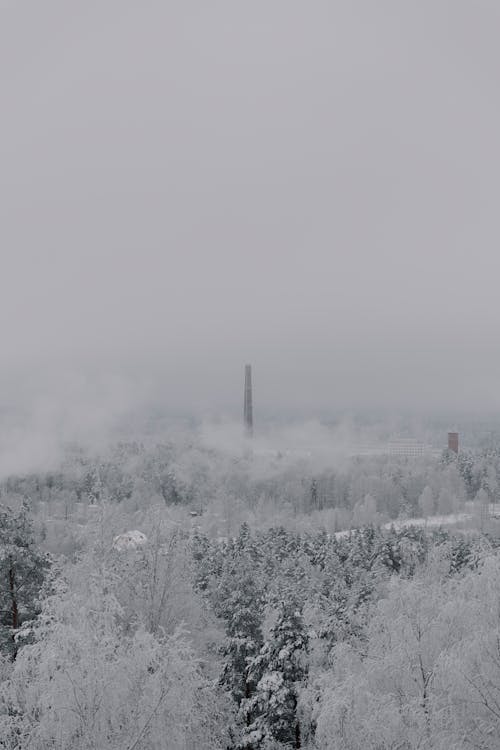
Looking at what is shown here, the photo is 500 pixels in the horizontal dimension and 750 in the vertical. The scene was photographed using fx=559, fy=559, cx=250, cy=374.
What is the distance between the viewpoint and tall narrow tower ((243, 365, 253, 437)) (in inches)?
5285

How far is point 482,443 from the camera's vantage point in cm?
18750

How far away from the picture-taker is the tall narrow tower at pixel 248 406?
134 m

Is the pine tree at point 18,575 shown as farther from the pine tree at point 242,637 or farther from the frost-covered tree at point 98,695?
the frost-covered tree at point 98,695

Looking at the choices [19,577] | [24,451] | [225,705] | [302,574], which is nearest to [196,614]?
[225,705]

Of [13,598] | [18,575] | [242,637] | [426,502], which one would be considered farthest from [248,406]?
[13,598]

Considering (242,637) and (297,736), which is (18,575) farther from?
(297,736)

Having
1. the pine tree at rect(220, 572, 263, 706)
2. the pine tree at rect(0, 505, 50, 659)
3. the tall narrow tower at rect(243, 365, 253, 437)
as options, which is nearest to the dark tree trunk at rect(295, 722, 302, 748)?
the pine tree at rect(220, 572, 263, 706)

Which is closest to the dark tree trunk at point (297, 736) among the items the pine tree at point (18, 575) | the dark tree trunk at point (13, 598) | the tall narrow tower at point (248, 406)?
the pine tree at point (18, 575)

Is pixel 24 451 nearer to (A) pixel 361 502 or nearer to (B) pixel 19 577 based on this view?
(A) pixel 361 502

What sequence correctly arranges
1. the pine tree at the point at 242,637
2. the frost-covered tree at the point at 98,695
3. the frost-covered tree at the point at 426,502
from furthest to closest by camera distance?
the frost-covered tree at the point at 426,502
the pine tree at the point at 242,637
the frost-covered tree at the point at 98,695

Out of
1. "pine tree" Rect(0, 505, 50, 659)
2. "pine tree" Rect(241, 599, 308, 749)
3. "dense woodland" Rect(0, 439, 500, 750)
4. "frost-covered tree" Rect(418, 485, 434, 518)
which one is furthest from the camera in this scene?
"frost-covered tree" Rect(418, 485, 434, 518)

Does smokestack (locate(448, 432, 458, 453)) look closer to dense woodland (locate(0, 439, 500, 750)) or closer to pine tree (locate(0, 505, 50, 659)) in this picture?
dense woodland (locate(0, 439, 500, 750))

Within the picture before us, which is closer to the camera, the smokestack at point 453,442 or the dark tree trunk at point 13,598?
the dark tree trunk at point 13,598

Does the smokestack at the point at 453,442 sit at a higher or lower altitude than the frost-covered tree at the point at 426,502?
higher
